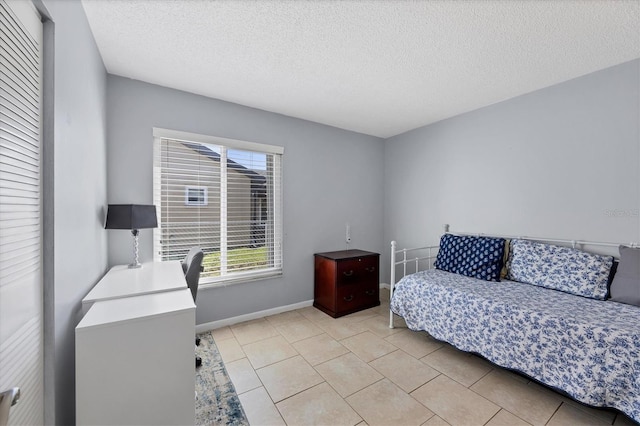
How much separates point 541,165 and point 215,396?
342cm

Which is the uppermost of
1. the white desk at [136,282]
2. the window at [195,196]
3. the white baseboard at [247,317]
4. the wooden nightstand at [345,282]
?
the window at [195,196]

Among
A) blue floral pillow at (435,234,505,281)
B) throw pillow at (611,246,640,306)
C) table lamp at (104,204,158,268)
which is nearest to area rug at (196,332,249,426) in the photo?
table lamp at (104,204,158,268)

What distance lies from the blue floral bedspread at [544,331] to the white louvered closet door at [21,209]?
2.55 meters

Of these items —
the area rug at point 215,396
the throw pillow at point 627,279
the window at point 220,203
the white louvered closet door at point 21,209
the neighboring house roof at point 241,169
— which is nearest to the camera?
the white louvered closet door at point 21,209

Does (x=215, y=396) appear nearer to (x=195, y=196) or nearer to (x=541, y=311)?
(x=195, y=196)

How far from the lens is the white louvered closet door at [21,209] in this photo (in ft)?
2.85

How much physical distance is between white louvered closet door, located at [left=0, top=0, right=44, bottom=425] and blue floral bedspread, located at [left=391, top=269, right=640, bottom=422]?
2550 millimetres

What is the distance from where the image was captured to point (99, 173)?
1935 mm

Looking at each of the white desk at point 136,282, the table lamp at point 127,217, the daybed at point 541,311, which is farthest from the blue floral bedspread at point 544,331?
the table lamp at point 127,217

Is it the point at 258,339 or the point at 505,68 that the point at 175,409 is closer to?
the point at 258,339

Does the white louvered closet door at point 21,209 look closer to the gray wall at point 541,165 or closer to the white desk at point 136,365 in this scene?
the white desk at point 136,365

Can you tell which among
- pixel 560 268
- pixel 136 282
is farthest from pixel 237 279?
pixel 560 268

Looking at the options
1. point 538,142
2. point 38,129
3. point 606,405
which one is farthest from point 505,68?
point 38,129

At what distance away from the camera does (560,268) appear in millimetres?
2205
